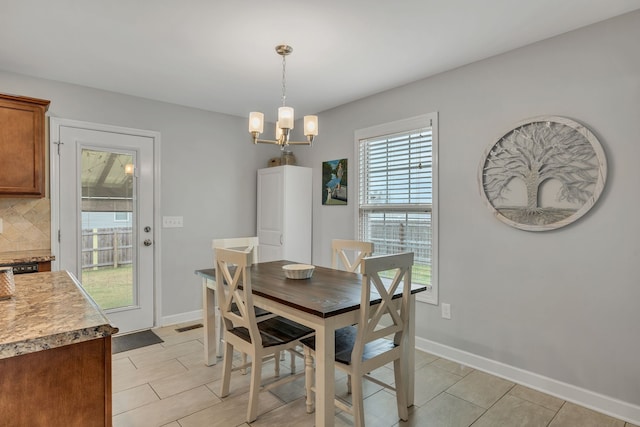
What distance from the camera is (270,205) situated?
13.9 feet

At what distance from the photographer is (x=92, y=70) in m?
2.94

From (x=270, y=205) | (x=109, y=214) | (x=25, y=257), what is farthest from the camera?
(x=270, y=205)

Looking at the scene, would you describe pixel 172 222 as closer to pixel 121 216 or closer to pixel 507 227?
Answer: pixel 121 216

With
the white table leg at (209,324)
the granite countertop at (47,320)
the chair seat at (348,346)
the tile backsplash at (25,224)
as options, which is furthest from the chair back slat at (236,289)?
the tile backsplash at (25,224)

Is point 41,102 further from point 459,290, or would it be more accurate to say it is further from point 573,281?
point 573,281

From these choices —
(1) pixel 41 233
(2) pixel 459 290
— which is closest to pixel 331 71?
(2) pixel 459 290

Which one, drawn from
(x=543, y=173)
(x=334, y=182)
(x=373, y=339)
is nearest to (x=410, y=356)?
(x=373, y=339)

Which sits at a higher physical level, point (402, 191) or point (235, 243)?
point (402, 191)

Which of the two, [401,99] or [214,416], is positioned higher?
[401,99]

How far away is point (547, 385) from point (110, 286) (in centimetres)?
385

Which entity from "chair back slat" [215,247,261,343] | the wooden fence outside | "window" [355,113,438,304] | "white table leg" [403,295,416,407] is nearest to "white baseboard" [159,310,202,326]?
the wooden fence outside

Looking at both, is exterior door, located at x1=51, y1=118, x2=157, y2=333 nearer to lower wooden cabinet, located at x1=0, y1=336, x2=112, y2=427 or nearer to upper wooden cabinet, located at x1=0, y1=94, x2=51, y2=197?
upper wooden cabinet, located at x1=0, y1=94, x2=51, y2=197

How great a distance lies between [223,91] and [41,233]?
2095mm

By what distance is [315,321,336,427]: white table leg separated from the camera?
1.74 meters
